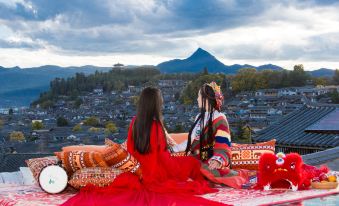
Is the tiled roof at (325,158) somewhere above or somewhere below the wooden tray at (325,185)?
below

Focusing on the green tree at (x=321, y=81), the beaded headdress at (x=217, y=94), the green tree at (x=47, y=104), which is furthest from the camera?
the green tree at (x=47, y=104)

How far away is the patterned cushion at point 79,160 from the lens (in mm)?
3763

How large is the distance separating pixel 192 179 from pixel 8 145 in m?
29.7

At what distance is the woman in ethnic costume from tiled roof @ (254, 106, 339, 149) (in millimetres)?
4937

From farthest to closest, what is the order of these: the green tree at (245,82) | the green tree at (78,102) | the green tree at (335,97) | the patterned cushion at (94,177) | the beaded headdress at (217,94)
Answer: the green tree at (78,102) < the green tree at (245,82) < the green tree at (335,97) < the beaded headdress at (217,94) < the patterned cushion at (94,177)

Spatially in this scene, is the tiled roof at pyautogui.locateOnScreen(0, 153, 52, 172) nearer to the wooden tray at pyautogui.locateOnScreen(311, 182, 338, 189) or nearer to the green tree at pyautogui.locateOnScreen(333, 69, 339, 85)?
the wooden tray at pyautogui.locateOnScreen(311, 182, 338, 189)

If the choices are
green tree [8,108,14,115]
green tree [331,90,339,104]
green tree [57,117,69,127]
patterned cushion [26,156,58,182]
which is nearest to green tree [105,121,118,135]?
green tree [57,117,69,127]

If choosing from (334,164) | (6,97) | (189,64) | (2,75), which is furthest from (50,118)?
(334,164)

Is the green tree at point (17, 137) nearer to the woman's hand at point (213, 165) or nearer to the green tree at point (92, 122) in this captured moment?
the green tree at point (92, 122)

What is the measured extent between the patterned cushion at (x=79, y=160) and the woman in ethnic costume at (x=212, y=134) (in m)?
0.75

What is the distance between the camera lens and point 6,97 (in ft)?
151

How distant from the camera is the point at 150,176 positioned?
3.70m

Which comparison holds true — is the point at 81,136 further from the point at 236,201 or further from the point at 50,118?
the point at 236,201

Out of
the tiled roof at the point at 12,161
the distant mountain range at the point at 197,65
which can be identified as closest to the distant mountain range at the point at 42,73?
the distant mountain range at the point at 197,65
